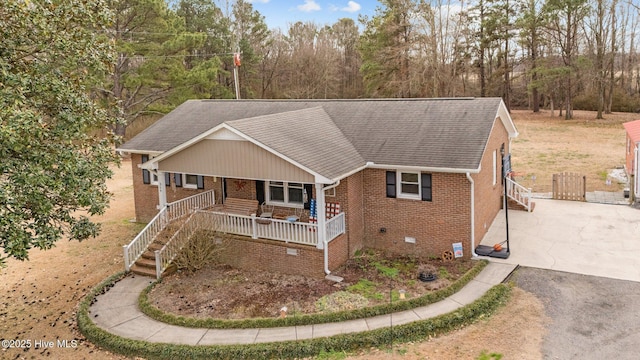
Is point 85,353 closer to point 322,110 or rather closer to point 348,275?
point 348,275

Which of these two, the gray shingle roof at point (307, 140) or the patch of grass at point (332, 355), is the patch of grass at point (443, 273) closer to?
the gray shingle roof at point (307, 140)

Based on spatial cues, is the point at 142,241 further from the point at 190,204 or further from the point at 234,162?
the point at 234,162

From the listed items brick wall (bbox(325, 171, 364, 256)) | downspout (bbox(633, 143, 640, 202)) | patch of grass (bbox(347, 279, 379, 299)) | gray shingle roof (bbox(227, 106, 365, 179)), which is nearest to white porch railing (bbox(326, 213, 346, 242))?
brick wall (bbox(325, 171, 364, 256))

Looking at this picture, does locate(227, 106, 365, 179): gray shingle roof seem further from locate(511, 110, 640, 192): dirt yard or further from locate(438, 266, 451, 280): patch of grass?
locate(511, 110, 640, 192): dirt yard

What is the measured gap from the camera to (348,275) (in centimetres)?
1480

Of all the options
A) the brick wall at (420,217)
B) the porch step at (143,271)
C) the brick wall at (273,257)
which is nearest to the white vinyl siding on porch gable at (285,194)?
the brick wall at (273,257)

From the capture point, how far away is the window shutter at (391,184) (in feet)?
53.6

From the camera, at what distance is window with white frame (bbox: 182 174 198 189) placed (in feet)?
63.3

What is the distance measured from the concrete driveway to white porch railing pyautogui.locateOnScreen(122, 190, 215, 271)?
33.9 feet

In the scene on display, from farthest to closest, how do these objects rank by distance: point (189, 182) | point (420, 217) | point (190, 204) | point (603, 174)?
1. point (603, 174)
2. point (189, 182)
3. point (190, 204)
4. point (420, 217)

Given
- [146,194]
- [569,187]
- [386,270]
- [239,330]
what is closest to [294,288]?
[239,330]

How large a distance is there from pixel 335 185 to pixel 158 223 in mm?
6488

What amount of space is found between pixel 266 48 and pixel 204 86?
21900 millimetres

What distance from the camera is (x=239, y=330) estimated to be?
39.6 ft
